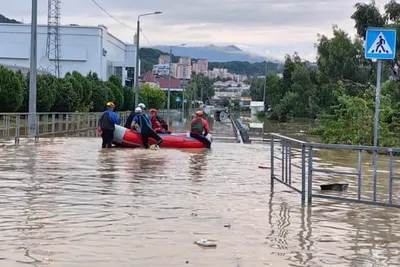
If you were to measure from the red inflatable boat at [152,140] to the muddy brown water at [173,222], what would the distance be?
20.7 feet

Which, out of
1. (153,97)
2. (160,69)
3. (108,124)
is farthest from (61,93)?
(160,69)

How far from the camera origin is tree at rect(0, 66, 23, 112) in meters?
33.7

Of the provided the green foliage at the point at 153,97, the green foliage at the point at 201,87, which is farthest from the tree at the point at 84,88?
the green foliage at the point at 201,87

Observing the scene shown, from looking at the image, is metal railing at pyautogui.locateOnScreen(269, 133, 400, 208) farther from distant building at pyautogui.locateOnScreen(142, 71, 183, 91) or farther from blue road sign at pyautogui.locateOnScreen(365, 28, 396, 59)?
distant building at pyautogui.locateOnScreen(142, 71, 183, 91)

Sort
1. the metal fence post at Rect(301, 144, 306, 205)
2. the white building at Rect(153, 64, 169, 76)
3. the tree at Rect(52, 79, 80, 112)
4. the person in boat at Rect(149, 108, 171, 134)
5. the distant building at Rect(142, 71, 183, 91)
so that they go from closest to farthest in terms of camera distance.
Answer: the metal fence post at Rect(301, 144, 306, 205) < the person in boat at Rect(149, 108, 171, 134) < the tree at Rect(52, 79, 80, 112) < the distant building at Rect(142, 71, 183, 91) < the white building at Rect(153, 64, 169, 76)

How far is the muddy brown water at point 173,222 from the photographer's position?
20.9ft

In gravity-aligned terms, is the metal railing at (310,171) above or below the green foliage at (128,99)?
below

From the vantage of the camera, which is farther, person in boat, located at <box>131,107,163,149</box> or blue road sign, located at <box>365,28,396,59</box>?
person in boat, located at <box>131,107,163,149</box>

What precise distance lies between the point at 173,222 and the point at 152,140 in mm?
12679

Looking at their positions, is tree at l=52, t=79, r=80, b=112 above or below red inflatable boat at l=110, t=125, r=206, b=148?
above

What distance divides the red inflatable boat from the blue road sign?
404 inches

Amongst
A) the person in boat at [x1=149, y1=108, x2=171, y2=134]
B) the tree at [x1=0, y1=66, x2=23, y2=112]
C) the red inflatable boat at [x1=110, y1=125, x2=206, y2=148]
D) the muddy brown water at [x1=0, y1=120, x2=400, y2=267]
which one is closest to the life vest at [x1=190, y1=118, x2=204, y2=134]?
the red inflatable boat at [x1=110, y1=125, x2=206, y2=148]

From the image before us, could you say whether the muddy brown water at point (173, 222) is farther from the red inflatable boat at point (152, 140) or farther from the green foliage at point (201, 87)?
the green foliage at point (201, 87)

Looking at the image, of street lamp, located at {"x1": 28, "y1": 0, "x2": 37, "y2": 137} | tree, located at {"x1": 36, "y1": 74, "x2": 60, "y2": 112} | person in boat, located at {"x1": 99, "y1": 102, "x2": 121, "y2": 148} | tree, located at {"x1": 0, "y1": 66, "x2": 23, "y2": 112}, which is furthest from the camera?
tree, located at {"x1": 36, "y1": 74, "x2": 60, "y2": 112}
